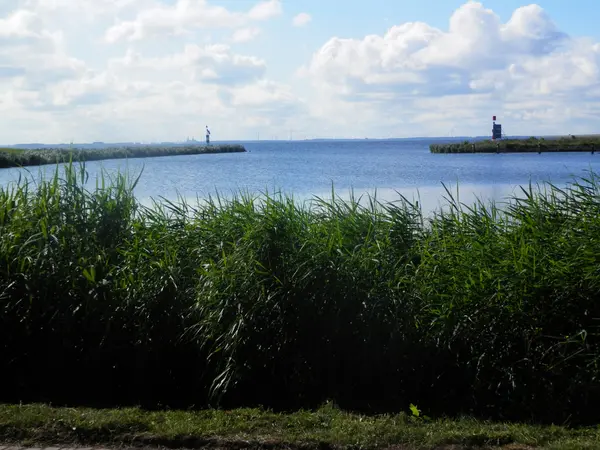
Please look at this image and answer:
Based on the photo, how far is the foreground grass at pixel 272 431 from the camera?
203 inches

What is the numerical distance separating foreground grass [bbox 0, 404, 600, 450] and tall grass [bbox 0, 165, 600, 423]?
0.67m

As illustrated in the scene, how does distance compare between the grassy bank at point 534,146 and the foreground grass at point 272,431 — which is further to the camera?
the grassy bank at point 534,146

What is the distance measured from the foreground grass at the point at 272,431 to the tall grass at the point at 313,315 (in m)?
0.67

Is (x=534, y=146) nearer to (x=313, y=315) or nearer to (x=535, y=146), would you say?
(x=535, y=146)

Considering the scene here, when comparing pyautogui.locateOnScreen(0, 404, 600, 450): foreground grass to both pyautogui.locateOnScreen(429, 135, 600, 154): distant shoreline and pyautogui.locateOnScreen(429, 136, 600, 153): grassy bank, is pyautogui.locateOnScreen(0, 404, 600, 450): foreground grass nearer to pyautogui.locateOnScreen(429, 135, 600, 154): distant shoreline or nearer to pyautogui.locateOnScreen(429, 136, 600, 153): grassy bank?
pyautogui.locateOnScreen(429, 135, 600, 154): distant shoreline

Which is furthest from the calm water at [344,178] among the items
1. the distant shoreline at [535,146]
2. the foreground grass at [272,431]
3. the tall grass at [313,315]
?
the distant shoreline at [535,146]

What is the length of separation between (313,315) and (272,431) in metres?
1.71

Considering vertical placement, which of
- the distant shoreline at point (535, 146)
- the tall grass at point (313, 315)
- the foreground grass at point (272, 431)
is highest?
the distant shoreline at point (535, 146)

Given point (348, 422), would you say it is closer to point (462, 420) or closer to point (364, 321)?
point (462, 420)

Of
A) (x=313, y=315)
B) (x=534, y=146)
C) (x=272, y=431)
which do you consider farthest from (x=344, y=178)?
(x=534, y=146)

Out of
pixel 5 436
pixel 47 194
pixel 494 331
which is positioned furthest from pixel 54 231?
pixel 494 331

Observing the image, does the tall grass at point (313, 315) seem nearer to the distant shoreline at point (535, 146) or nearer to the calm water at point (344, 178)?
the calm water at point (344, 178)

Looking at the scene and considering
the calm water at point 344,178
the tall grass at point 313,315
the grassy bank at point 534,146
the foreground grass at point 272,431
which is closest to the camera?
the foreground grass at point 272,431

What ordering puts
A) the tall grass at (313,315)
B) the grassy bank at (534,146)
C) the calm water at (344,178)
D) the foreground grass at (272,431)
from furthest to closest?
1. the grassy bank at (534,146)
2. the calm water at (344,178)
3. the tall grass at (313,315)
4. the foreground grass at (272,431)
